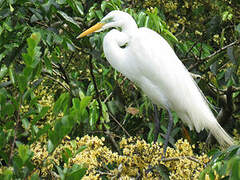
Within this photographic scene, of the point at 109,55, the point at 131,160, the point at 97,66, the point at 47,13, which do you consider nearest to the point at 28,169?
the point at 131,160

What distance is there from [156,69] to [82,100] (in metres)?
1.61

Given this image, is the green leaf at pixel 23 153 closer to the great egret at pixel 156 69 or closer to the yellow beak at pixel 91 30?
the yellow beak at pixel 91 30

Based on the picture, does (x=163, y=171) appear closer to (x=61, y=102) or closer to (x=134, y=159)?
(x=134, y=159)

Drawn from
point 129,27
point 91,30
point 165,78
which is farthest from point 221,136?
point 91,30

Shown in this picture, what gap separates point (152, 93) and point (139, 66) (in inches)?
7.5

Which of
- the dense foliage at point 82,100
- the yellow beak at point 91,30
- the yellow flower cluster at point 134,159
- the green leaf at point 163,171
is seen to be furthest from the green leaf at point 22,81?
the yellow beak at point 91,30

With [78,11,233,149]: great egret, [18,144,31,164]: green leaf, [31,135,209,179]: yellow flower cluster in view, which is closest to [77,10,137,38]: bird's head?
[78,11,233,149]: great egret

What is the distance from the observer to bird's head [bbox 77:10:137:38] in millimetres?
2268

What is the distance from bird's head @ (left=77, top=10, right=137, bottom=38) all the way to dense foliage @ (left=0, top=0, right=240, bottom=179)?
0.18ft

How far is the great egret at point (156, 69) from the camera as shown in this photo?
2449mm

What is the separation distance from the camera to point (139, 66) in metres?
2.52

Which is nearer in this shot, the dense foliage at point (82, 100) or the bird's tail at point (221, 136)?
the dense foliage at point (82, 100)

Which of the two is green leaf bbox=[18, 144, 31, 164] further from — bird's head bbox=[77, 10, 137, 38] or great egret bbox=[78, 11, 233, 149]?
great egret bbox=[78, 11, 233, 149]

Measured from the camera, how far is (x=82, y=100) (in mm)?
942
